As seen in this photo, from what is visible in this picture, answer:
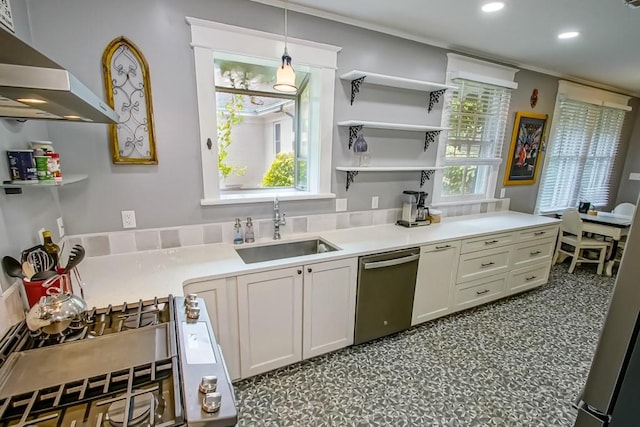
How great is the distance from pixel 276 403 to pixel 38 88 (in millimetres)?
1897

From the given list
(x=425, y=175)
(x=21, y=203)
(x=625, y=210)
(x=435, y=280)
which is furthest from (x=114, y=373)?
(x=625, y=210)

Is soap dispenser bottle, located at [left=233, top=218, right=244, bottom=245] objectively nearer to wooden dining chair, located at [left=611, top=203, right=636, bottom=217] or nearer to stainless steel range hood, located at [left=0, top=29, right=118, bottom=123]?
stainless steel range hood, located at [left=0, top=29, right=118, bottom=123]

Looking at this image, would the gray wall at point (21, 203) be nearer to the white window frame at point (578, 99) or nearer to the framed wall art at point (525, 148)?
the framed wall art at point (525, 148)

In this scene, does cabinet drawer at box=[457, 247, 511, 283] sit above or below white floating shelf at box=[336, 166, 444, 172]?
below

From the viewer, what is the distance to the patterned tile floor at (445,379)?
174cm

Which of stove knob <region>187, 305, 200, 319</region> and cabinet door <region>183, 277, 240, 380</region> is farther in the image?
cabinet door <region>183, 277, 240, 380</region>

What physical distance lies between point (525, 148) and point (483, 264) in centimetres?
182

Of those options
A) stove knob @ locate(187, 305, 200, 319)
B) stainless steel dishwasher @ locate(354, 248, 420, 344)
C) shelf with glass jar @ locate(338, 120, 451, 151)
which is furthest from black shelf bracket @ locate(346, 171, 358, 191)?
stove knob @ locate(187, 305, 200, 319)

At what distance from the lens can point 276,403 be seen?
1807 millimetres

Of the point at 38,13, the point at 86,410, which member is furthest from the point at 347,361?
the point at 38,13

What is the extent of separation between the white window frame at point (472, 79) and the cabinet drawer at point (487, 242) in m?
0.60

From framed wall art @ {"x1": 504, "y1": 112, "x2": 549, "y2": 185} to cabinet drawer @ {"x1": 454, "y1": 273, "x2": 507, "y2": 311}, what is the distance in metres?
1.35

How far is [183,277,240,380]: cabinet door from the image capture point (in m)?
1.64

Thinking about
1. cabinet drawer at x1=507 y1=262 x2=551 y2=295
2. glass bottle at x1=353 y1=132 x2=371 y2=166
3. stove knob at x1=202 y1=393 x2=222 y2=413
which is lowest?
cabinet drawer at x1=507 y1=262 x2=551 y2=295
